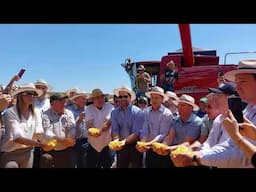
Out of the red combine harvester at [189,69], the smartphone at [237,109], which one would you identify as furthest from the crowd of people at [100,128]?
the red combine harvester at [189,69]

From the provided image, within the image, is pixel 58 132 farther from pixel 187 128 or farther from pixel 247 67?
pixel 247 67

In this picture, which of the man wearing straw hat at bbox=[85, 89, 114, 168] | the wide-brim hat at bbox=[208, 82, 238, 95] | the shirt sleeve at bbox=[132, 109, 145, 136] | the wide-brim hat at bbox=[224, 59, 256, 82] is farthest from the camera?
the man wearing straw hat at bbox=[85, 89, 114, 168]

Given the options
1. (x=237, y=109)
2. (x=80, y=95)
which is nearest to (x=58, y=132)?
(x=80, y=95)

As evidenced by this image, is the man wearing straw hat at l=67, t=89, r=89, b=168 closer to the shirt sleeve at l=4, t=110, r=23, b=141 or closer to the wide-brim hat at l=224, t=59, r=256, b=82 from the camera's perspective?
the shirt sleeve at l=4, t=110, r=23, b=141

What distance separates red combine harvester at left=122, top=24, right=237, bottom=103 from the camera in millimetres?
6840

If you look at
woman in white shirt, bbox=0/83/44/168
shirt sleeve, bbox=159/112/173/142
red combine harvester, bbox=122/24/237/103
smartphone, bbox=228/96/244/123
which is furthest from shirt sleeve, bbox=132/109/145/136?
red combine harvester, bbox=122/24/237/103

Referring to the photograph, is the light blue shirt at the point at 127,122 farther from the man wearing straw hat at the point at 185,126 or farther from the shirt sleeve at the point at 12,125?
the shirt sleeve at the point at 12,125

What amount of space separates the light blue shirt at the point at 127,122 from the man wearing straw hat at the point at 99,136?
0.65 feet

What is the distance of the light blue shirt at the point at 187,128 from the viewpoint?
12.0 ft

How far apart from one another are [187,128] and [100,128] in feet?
4.16

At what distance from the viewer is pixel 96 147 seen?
4.57 meters
